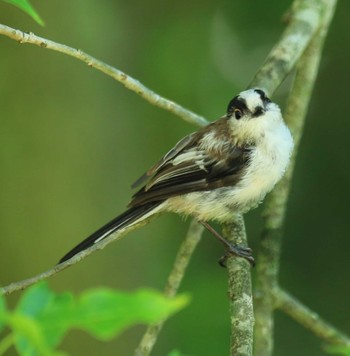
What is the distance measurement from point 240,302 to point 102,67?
1210 millimetres

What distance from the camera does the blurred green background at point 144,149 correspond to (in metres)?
5.30

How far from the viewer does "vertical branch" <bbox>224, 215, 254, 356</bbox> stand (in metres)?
2.59

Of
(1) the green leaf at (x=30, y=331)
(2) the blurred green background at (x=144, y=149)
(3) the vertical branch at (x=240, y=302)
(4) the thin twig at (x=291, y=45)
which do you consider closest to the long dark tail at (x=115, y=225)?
(3) the vertical branch at (x=240, y=302)

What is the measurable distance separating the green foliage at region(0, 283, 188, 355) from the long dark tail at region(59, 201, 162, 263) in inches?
102

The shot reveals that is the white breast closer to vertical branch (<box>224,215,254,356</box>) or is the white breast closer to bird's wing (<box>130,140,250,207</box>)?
bird's wing (<box>130,140,250,207</box>)

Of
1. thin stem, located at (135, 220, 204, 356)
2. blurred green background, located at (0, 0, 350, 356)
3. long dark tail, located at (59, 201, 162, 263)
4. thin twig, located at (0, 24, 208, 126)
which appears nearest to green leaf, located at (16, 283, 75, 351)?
thin twig, located at (0, 24, 208, 126)

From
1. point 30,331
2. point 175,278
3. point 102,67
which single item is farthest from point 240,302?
point 30,331

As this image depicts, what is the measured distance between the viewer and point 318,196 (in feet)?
23.2

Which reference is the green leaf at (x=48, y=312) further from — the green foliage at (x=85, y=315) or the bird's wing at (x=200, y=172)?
the bird's wing at (x=200, y=172)


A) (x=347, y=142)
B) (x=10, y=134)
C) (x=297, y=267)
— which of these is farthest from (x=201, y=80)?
(x=10, y=134)

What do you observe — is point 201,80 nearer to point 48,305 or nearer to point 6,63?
point 6,63

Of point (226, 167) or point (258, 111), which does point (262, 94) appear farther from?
point (226, 167)

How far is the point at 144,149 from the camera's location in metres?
6.30

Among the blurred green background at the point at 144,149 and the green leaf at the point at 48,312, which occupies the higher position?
the blurred green background at the point at 144,149
